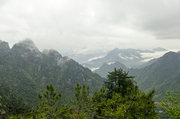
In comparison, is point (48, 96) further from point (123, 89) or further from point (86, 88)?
point (123, 89)

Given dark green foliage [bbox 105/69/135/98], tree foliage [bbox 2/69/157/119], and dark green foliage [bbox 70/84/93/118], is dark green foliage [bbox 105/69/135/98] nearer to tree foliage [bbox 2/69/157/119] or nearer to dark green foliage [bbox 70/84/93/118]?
tree foliage [bbox 2/69/157/119]

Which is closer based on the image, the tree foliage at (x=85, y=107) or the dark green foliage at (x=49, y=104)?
the dark green foliage at (x=49, y=104)

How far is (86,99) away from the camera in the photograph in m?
29.8

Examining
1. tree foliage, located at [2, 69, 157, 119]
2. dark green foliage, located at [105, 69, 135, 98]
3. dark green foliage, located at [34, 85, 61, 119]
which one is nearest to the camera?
dark green foliage, located at [34, 85, 61, 119]

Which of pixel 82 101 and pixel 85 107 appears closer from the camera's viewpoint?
pixel 85 107

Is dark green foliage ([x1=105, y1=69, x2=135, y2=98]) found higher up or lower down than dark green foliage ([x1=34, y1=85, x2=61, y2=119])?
higher up

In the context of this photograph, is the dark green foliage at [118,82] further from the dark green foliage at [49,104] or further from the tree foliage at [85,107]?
the dark green foliage at [49,104]

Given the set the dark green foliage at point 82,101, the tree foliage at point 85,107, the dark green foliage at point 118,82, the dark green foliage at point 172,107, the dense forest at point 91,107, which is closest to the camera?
the dark green foliage at point 172,107

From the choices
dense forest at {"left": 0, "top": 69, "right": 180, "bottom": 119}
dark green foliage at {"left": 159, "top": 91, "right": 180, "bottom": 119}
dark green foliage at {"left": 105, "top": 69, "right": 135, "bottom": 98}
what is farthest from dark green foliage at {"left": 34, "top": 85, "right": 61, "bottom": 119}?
dark green foliage at {"left": 105, "top": 69, "right": 135, "bottom": 98}

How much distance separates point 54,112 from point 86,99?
695cm

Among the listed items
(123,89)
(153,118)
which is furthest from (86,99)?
(123,89)

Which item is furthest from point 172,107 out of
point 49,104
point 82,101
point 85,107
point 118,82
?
point 118,82

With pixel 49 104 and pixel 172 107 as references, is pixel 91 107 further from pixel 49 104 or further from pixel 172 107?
pixel 172 107

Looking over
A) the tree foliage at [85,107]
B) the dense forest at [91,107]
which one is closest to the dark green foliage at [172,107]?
the dense forest at [91,107]
